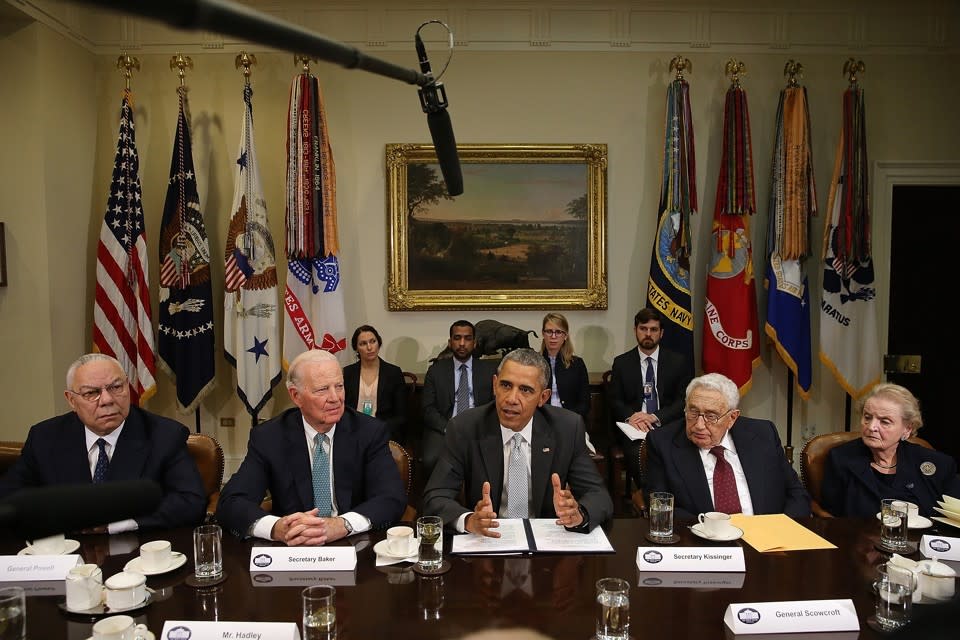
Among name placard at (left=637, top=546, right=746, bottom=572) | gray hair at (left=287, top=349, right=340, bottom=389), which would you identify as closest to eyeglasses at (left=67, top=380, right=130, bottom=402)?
gray hair at (left=287, top=349, right=340, bottom=389)

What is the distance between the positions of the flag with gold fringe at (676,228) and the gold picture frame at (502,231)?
509mm

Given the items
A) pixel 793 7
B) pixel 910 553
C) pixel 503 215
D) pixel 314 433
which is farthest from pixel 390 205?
pixel 910 553

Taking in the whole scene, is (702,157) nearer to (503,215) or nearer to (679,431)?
(503,215)

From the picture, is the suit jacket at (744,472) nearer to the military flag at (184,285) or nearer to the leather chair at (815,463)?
the leather chair at (815,463)

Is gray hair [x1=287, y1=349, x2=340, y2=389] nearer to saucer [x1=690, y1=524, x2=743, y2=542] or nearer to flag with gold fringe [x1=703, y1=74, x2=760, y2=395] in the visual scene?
saucer [x1=690, y1=524, x2=743, y2=542]

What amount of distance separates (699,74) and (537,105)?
1.34m

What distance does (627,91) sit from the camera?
19.0 feet

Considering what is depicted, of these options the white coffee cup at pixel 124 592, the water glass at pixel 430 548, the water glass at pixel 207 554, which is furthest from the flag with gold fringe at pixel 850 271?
the white coffee cup at pixel 124 592

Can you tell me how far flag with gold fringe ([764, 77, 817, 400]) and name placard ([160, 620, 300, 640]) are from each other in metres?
4.84

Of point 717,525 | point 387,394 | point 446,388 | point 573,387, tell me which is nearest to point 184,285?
point 387,394

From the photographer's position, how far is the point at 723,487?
2.75 meters

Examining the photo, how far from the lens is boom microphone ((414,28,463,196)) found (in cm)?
129

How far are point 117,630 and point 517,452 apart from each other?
1.59m

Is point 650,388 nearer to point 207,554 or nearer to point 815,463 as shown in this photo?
point 815,463
